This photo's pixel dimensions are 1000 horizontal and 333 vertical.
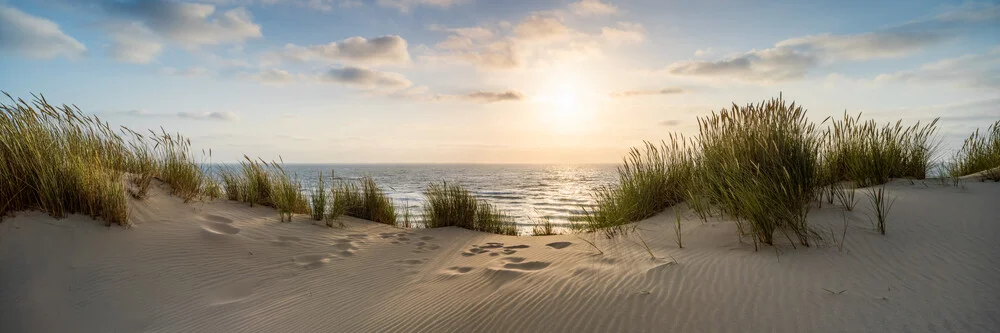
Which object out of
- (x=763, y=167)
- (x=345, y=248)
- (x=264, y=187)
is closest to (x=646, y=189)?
(x=763, y=167)

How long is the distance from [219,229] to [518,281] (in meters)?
4.42

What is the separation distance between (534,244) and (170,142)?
6.90 metres

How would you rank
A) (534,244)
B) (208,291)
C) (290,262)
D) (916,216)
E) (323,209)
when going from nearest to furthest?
(208,291)
(916,216)
(290,262)
(534,244)
(323,209)

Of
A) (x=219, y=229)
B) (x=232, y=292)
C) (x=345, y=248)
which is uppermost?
(x=219, y=229)

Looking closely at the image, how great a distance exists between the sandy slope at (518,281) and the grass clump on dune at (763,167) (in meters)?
0.30

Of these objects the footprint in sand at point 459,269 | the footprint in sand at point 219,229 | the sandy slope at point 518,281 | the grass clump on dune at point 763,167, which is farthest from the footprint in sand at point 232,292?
the grass clump on dune at point 763,167

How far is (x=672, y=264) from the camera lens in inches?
152

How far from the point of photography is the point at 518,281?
3918mm

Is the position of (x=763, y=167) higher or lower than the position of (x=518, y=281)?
higher

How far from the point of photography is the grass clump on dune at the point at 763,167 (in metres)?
4.09

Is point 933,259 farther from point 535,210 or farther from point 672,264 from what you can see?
point 535,210

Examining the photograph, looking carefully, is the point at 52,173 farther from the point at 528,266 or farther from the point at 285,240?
the point at 528,266

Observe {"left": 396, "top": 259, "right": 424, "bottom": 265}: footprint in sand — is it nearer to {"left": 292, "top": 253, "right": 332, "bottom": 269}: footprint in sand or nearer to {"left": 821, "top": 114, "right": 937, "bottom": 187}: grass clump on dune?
{"left": 292, "top": 253, "right": 332, "bottom": 269}: footprint in sand

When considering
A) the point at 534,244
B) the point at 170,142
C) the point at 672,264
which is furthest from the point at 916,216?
the point at 170,142
